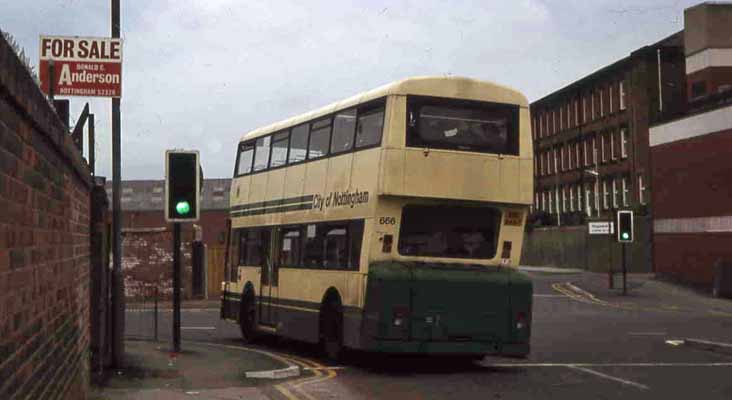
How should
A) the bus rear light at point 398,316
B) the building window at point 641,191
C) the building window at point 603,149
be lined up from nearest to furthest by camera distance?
the bus rear light at point 398,316 < the building window at point 641,191 < the building window at point 603,149

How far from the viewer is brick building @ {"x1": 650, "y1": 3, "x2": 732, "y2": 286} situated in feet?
138

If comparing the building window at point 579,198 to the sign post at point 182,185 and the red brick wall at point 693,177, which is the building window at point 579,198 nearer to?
the red brick wall at point 693,177

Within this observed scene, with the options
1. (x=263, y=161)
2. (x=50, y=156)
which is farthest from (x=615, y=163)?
(x=50, y=156)

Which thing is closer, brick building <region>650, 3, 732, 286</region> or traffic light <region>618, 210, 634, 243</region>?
traffic light <region>618, 210, 634, 243</region>

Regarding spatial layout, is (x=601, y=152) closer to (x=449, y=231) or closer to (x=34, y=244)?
(x=449, y=231)

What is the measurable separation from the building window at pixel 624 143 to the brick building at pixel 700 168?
1034 cm

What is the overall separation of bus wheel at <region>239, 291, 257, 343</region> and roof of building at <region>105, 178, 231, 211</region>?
49.5m

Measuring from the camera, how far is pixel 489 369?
17.5 m

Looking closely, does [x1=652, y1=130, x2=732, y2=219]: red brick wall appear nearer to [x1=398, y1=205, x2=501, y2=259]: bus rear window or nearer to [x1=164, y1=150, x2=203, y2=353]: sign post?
[x1=398, y1=205, x2=501, y2=259]: bus rear window

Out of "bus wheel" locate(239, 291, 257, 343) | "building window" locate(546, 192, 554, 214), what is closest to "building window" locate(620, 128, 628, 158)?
"building window" locate(546, 192, 554, 214)

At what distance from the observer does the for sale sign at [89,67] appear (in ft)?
43.7

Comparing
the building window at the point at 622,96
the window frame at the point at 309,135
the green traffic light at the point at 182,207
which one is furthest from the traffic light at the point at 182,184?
the building window at the point at 622,96

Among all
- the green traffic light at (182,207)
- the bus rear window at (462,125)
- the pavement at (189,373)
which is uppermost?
the bus rear window at (462,125)

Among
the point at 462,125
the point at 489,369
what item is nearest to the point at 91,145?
the point at 462,125
